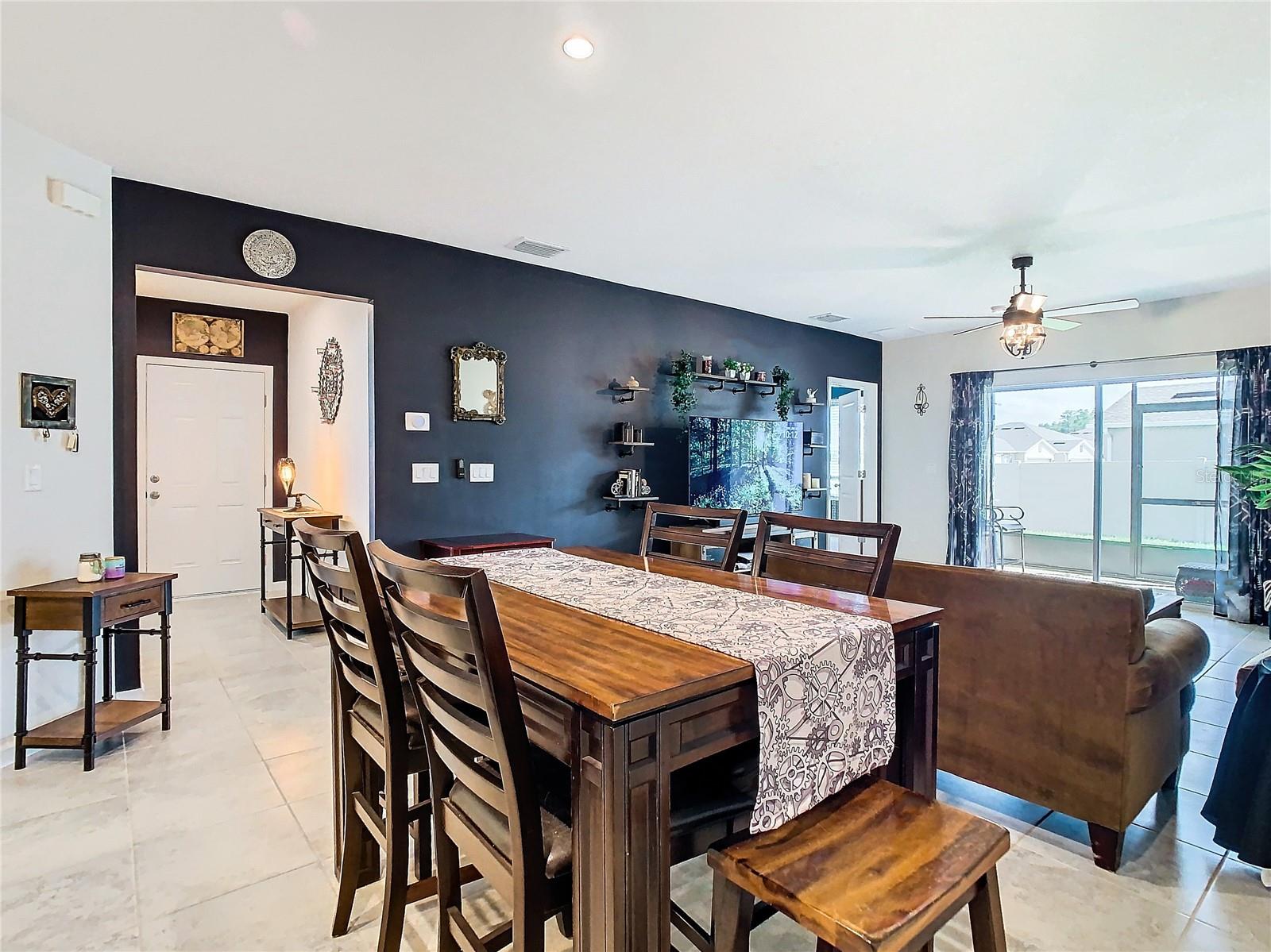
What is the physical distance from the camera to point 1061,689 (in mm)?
2150

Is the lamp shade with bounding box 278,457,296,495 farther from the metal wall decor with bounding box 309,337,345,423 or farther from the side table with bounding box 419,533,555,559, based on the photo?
the side table with bounding box 419,533,555,559

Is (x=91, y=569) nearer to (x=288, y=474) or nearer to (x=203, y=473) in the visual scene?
(x=288, y=474)

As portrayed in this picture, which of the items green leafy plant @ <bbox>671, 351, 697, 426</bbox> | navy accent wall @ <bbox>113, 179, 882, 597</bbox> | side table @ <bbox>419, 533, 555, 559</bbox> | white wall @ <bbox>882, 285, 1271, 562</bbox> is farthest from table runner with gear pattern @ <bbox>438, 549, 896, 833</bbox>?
white wall @ <bbox>882, 285, 1271, 562</bbox>

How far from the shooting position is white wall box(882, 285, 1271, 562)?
18.4ft

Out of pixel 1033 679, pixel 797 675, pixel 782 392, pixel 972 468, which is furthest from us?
pixel 972 468

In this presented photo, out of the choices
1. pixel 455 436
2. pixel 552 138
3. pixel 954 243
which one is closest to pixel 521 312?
pixel 455 436

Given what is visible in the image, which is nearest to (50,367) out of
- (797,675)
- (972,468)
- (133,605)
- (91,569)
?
(91,569)

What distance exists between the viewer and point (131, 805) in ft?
7.96

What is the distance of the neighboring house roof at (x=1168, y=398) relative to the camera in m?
5.98

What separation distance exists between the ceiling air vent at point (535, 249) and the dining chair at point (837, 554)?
2.71m

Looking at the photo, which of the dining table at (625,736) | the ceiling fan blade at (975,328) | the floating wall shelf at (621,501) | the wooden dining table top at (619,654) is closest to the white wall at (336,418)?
the floating wall shelf at (621,501)

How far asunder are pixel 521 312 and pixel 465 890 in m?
3.71

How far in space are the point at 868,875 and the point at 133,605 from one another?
125 inches

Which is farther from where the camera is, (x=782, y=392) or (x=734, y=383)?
(x=782, y=392)
